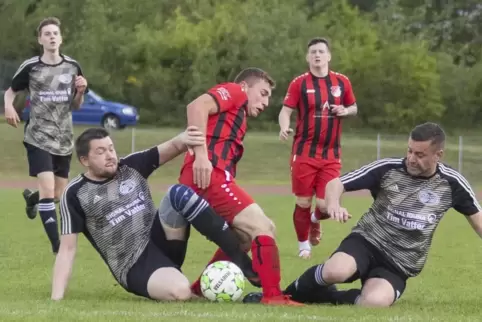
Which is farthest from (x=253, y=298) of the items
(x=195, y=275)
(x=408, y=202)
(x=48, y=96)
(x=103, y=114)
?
(x=103, y=114)

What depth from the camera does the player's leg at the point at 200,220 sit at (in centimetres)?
657

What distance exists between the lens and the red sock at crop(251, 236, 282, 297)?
258 inches

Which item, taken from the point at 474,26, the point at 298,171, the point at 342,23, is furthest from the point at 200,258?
the point at 474,26

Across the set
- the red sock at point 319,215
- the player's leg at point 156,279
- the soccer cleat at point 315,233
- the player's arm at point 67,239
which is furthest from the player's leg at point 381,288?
the soccer cleat at point 315,233

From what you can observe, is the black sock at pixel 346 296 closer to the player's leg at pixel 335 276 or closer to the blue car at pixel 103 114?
the player's leg at pixel 335 276

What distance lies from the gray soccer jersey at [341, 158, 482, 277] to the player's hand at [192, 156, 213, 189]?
0.92 m

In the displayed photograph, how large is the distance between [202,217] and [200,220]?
2 cm

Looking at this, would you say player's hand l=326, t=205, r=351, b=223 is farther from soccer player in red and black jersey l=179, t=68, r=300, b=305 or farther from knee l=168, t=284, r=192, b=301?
knee l=168, t=284, r=192, b=301

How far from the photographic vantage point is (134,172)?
7008 millimetres

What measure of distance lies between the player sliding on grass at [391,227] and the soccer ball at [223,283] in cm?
14

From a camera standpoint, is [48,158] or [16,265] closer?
[16,265]

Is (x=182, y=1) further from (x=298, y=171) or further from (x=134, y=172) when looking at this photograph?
(x=134, y=172)

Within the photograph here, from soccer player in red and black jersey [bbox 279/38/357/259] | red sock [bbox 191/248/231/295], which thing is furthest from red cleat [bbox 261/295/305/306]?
soccer player in red and black jersey [bbox 279/38/357/259]

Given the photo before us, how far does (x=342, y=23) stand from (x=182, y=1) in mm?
7139
